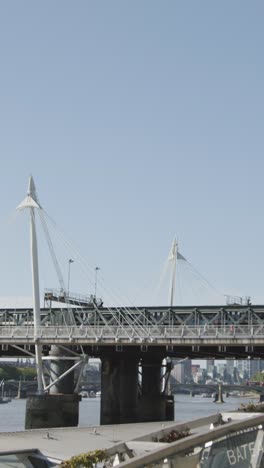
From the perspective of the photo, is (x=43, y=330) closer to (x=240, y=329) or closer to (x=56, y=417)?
(x=56, y=417)

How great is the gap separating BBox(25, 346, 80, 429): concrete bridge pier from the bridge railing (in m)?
3.08

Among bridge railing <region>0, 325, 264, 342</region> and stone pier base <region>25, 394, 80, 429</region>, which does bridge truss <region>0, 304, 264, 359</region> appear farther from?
stone pier base <region>25, 394, 80, 429</region>

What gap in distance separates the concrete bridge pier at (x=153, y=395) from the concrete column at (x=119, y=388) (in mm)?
5905

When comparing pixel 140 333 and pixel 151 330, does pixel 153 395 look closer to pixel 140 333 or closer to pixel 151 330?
pixel 151 330

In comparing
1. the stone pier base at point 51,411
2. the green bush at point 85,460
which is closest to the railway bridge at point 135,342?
the stone pier base at point 51,411

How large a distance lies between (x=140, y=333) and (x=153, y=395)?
15252 millimetres

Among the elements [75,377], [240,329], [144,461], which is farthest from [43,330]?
[144,461]

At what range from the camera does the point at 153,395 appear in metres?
94.6

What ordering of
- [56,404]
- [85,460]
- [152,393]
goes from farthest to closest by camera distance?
[152,393] → [56,404] → [85,460]

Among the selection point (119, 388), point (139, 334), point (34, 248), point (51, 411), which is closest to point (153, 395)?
point (119, 388)

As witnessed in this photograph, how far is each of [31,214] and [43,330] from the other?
45.8ft

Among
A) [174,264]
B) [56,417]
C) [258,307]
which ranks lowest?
Answer: [56,417]

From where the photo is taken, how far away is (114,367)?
292 feet

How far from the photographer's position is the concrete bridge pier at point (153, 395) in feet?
306
